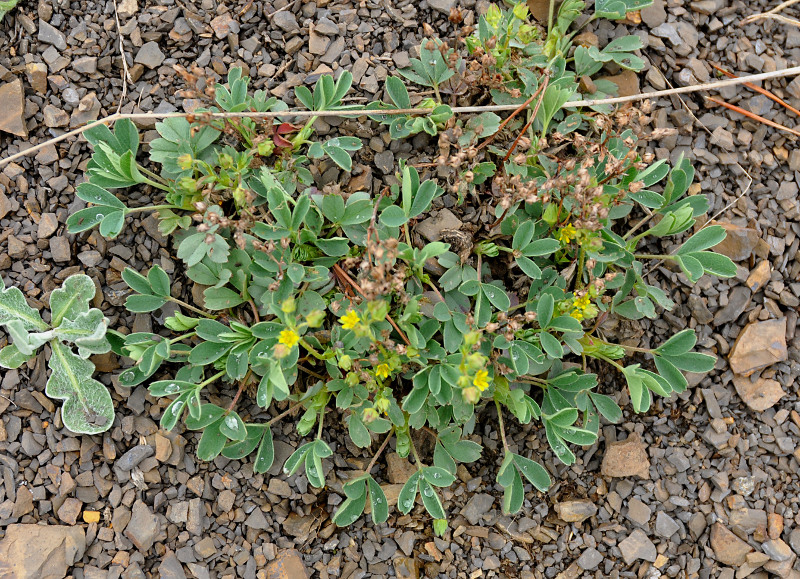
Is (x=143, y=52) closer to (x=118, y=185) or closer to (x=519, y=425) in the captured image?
(x=118, y=185)

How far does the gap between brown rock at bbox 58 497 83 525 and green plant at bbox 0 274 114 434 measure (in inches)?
11.8

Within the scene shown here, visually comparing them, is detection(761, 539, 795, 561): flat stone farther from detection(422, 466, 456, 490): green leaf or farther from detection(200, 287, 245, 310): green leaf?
detection(200, 287, 245, 310): green leaf

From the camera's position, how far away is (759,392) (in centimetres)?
313

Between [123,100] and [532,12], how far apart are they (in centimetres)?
192

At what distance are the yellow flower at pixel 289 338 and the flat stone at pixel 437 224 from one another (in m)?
0.85

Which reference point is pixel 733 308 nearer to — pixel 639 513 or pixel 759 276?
pixel 759 276

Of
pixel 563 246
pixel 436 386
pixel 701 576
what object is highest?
pixel 563 246

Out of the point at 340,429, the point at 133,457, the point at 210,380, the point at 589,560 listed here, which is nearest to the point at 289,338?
the point at 210,380

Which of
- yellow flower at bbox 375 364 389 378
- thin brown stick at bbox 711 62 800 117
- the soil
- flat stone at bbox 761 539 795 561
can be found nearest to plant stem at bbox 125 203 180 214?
the soil

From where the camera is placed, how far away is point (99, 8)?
3146 millimetres

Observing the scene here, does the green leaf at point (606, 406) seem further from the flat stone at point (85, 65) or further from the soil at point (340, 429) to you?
the flat stone at point (85, 65)

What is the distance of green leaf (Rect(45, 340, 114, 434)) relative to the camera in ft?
9.23

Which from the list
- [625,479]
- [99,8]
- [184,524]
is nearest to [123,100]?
[99,8]

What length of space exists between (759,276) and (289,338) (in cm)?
219
